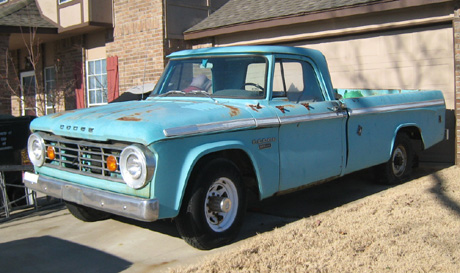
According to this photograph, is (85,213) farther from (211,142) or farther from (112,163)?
(211,142)

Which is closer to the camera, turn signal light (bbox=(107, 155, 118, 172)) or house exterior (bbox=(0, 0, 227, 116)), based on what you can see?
turn signal light (bbox=(107, 155, 118, 172))

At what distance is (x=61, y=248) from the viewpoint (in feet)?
15.4

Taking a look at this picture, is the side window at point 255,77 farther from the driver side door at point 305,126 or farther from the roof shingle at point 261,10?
the roof shingle at point 261,10

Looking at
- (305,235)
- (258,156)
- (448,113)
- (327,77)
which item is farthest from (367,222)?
(448,113)

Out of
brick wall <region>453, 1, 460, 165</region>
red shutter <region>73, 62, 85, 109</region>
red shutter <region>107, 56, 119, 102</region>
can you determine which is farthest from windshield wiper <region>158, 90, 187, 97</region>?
red shutter <region>73, 62, 85, 109</region>

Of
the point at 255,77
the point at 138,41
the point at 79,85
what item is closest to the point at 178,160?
the point at 255,77

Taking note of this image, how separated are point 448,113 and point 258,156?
197 inches

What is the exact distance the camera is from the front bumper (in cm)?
386

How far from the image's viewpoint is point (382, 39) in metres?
8.80

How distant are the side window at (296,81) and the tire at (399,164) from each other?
179 cm

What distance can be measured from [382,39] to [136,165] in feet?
20.6

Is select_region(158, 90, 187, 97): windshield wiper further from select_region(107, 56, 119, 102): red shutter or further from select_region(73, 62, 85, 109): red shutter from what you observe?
select_region(73, 62, 85, 109): red shutter

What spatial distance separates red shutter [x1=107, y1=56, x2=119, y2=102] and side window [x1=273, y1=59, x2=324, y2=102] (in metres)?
7.62

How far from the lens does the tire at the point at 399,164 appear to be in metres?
6.87
